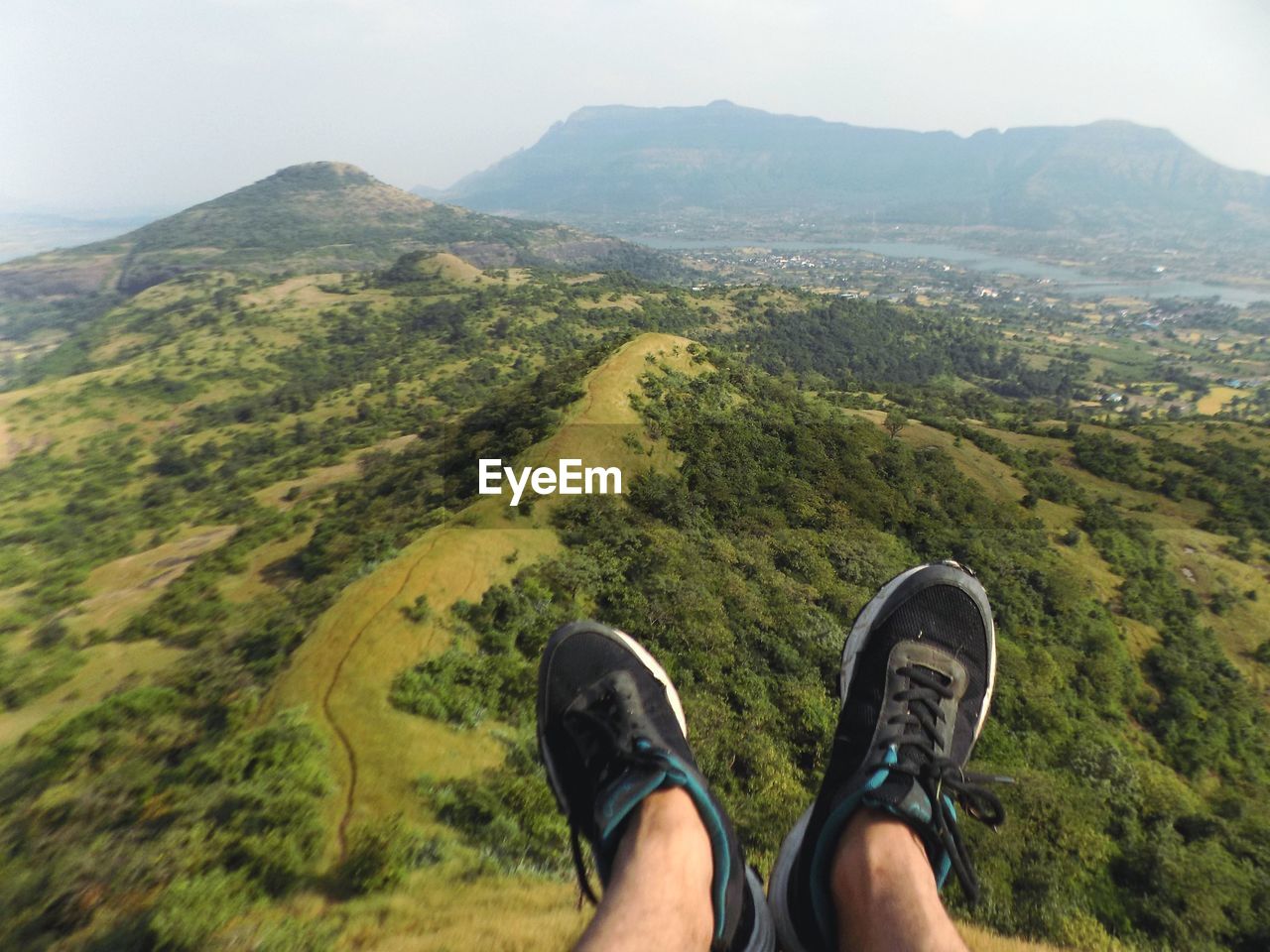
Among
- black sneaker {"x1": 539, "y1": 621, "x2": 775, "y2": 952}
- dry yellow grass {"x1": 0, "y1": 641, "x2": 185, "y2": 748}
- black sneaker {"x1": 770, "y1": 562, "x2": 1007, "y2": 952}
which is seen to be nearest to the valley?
dry yellow grass {"x1": 0, "y1": 641, "x2": 185, "y2": 748}

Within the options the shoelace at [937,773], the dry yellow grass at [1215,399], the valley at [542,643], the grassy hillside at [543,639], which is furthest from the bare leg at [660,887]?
the dry yellow grass at [1215,399]

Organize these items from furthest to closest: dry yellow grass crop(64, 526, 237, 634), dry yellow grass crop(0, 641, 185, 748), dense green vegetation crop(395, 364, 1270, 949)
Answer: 1. dry yellow grass crop(64, 526, 237, 634)
2. dry yellow grass crop(0, 641, 185, 748)
3. dense green vegetation crop(395, 364, 1270, 949)

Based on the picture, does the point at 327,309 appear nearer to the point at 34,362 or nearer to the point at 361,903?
the point at 34,362

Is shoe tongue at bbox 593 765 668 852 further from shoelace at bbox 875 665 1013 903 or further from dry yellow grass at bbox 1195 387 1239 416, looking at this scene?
dry yellow grass at bbox 1195 387 1239 416

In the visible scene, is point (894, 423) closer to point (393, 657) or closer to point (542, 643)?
point (542, 643)

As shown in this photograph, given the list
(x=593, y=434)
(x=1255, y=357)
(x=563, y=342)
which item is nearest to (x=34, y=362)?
(x=563, y=342)
